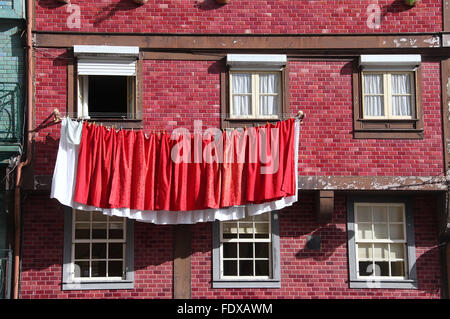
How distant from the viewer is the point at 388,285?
1273 centimetres

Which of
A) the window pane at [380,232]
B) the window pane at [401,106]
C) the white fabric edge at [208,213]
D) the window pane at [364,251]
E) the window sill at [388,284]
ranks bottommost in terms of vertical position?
the window sill at [388,284]

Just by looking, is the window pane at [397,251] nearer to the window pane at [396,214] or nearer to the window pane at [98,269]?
the window pane at [396,214]

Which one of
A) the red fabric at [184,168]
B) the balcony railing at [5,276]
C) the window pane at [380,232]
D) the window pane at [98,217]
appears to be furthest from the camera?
the window pane at [380,232]

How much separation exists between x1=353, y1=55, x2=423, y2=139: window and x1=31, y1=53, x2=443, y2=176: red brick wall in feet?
0.52

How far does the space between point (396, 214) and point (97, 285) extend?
6.20 m

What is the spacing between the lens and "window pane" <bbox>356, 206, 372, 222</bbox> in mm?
13086

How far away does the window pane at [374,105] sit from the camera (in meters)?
13.2

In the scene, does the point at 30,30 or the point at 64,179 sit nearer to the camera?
the point at 64,179

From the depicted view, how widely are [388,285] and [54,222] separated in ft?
22.2

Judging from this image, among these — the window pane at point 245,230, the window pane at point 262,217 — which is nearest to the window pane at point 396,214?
the window pane at point 262,217

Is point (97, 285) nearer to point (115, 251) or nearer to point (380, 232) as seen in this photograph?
point (115, 251)

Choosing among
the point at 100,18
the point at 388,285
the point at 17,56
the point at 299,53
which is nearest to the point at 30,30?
the point at 17,56

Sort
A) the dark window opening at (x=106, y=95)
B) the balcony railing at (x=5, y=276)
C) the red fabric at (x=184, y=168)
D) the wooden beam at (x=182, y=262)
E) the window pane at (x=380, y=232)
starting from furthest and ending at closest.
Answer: the dark window opening at (x=106, y=95)
the window pane at (x=380, y=232)
the wooden beam at (x=182, y=262)
the balcony railing at (x=5, y=276)
the red fabric at (x=184, y=168)

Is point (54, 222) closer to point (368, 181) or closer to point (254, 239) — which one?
point (254, 239)
